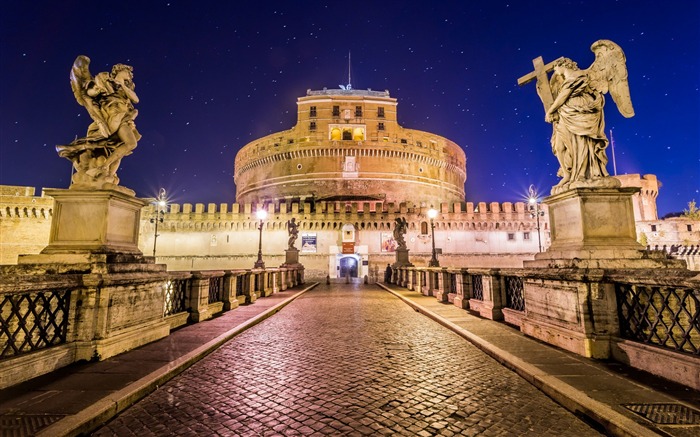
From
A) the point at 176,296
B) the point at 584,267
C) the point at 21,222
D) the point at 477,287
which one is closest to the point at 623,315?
the point at 584,267

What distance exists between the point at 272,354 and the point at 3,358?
9.43 feet

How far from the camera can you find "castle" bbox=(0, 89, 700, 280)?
3588 cm

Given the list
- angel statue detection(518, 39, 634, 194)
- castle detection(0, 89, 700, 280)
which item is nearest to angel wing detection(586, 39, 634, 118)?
angel statue detection(518, 39, 634, 194)

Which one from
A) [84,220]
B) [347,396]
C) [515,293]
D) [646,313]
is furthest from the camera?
[515,293]

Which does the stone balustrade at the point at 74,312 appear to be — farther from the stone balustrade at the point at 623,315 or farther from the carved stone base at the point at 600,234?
the carved stone base at the point at 600,234

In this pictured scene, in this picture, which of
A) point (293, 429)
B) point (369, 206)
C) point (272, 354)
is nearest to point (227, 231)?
point (369, 206)

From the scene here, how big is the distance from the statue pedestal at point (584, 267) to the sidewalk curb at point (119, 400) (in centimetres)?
498

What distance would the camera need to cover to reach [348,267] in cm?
3778

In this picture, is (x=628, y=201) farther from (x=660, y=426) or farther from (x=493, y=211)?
(x=493, y=211)

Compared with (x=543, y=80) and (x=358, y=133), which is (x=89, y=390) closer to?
(x=543, y=80)

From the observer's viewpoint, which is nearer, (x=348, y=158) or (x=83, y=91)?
(x=83, y=91)

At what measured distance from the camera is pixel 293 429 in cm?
268

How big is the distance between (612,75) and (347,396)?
6.04m

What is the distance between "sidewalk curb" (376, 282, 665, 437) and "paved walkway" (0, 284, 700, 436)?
0.04ft
